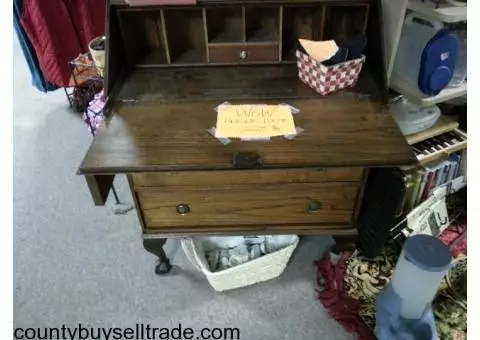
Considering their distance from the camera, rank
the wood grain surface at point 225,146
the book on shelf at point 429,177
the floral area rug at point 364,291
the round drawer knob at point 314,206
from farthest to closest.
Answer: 1. the book on shelf at point 429,177
2. the floral area rug at point 364,291
3. the round drawer knob at point 314,206
4. the wood grain surface at point 225,146

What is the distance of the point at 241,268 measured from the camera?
1233 millimetres

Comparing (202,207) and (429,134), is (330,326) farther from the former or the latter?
(429,134)

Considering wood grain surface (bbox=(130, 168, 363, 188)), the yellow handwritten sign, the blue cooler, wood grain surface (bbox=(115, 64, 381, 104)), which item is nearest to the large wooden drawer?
wood grain surface (bbox=(130, 168, 363, 188))

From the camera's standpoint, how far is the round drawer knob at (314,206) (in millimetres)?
1079

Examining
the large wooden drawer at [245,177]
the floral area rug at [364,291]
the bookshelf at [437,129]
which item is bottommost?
the floral area rug at [364,291]

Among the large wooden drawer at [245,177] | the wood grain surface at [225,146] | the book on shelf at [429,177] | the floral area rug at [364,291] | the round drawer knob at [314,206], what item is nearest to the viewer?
the wood grain surface at [225,146]

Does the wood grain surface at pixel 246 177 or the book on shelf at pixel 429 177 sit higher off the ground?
the wood grain surface at pixel 246 177

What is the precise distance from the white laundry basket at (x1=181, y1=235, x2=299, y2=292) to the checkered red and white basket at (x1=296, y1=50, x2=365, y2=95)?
1.82ft

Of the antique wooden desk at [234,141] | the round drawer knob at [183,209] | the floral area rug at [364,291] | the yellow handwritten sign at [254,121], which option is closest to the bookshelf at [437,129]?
the antique wooden desk at [234,141]

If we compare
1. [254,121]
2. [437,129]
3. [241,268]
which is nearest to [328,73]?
[254,121]

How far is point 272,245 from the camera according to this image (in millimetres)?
1348

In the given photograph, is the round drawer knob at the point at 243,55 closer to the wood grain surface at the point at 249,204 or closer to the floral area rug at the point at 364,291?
the wood grain surface at the point at 249,204

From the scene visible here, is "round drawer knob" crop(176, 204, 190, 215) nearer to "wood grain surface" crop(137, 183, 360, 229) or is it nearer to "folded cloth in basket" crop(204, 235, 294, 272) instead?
"wood grain surface" crop(137, 183, 360, 229)
